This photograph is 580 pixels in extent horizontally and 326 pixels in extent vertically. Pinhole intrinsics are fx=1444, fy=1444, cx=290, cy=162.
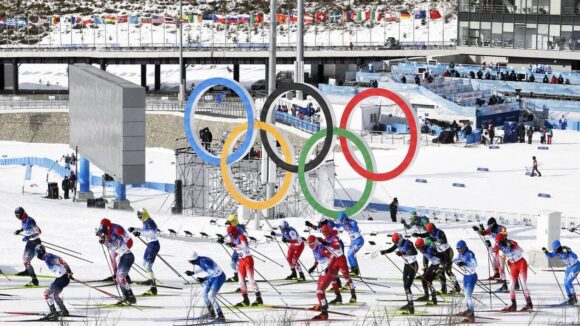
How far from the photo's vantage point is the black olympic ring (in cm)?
3872

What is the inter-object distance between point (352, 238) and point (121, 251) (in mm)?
6101

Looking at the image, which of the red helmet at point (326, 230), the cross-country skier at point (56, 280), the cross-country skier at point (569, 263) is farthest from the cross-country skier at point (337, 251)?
the cross-country skier at point (56, 280)

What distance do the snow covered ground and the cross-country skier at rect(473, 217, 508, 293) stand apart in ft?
1.98

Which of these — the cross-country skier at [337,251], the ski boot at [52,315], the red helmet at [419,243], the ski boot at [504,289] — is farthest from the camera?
the ski boot at [504,289]

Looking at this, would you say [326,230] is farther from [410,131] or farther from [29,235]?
[410,131]

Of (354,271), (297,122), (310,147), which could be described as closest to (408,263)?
(354,271)

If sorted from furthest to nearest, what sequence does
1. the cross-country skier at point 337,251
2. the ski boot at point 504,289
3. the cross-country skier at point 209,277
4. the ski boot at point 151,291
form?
the ski boot at point 504,289
the ski boot at point 151,291
the cross-country skier at point 337,251
the cross-country skier at point 209,277

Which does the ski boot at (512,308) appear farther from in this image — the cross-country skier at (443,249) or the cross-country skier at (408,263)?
the cross-country skier at (408,263)

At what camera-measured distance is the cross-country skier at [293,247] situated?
3061 cm

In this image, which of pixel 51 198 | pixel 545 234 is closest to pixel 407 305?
pixel 545 234

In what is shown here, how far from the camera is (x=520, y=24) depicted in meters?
89.4

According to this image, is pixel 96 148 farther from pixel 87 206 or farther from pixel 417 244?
pixel 417 244

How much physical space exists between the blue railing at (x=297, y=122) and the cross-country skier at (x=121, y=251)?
36.9 metres

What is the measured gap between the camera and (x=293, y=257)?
3150cm
